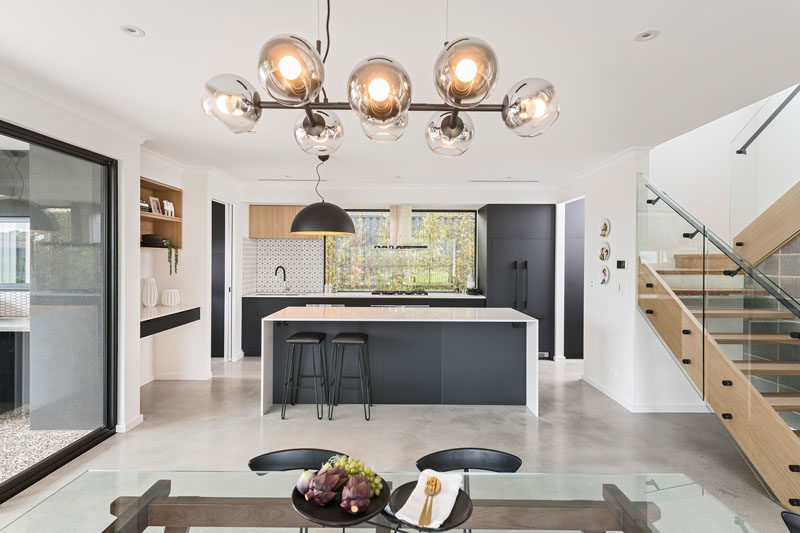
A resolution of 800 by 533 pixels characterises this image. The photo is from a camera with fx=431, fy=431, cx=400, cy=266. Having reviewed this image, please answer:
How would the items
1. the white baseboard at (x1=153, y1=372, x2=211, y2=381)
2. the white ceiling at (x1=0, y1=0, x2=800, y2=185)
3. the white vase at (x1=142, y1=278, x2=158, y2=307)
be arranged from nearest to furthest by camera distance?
the white ceiling at (x1=0, y1=0, x2=800, y2=185), the white vase at (x1=142, y1=278, x2=158, y2=307), the white baseboard at (x1=153, y1=372, x2=211, y2=381)

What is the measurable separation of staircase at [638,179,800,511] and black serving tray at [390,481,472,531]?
7.99 feet

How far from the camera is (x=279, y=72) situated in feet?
3.80

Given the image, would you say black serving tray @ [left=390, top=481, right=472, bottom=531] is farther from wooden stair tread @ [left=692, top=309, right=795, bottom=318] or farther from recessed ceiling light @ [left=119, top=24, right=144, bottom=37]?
wooden stair tread @ [left=692, top=309, right=795, bottom=318]

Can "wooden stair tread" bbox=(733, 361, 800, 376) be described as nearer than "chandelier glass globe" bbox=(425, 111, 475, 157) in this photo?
No

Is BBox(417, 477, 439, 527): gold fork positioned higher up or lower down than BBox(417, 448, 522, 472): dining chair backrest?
higher up

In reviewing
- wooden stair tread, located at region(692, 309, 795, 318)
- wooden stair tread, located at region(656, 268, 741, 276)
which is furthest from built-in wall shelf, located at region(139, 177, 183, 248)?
wooden stair tread, located at region(692, 309, 795, 318)

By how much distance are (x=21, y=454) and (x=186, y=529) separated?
2.37 m

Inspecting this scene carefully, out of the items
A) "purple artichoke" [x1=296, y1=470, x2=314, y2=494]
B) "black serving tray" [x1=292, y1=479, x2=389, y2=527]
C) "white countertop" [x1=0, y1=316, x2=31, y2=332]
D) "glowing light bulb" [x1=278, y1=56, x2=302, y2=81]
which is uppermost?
"glowing light bulb" [x1=278, y1=56, x2=302, y2=81]

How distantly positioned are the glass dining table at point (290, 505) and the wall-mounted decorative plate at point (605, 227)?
12.7 ft

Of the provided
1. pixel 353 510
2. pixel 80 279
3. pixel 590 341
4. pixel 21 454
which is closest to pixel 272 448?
pixel 21 454

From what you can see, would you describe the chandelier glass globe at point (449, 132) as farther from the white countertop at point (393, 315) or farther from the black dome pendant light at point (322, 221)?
the white countertop at point (393, 315)

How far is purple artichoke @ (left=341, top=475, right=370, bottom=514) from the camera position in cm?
124

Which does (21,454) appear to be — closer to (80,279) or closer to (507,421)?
(80,279)

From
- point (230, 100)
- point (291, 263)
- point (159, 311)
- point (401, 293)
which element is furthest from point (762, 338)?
point (291, 263)
